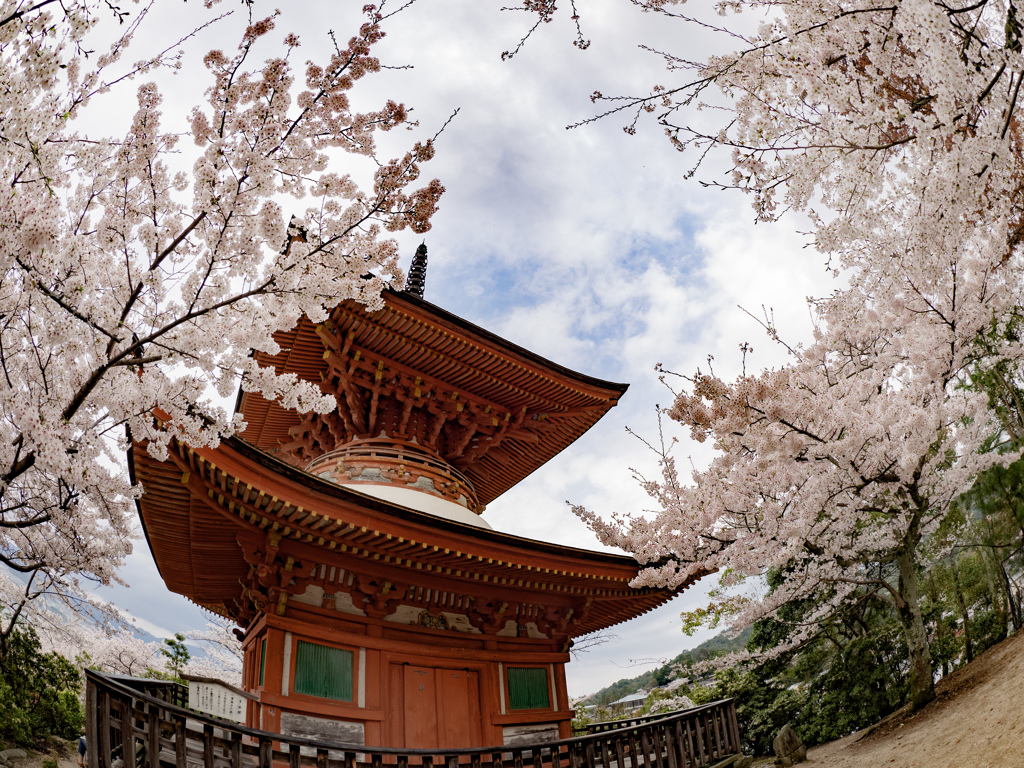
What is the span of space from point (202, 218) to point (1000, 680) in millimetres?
12577

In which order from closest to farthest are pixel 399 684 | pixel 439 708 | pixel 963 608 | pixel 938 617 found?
pixel 399 684
pixel 439 708
pixel 963 608
pixel 938 617

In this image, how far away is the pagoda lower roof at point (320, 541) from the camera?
5941 mm

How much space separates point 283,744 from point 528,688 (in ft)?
11.6

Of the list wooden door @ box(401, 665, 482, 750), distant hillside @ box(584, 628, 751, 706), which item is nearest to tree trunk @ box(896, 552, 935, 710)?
wooden door @ box(401, 665, 482, 750)

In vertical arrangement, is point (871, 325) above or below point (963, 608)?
above

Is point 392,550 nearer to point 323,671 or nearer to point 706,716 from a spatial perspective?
point 323,671

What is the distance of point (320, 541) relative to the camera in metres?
6.81

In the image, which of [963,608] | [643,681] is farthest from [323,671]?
[643,681]

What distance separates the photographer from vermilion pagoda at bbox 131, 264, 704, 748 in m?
6.54

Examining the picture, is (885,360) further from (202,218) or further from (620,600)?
(202,218)

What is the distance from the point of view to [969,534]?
1291 centimetres

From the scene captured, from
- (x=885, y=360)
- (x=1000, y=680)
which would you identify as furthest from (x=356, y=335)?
(x=1000, y=680)

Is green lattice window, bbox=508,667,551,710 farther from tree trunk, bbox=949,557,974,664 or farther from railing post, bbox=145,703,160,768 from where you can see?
tree trunk, bbox=949,557,974,664

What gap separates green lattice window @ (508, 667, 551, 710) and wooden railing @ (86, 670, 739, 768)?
64cm
